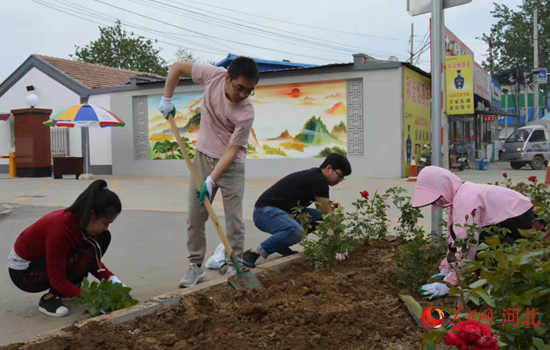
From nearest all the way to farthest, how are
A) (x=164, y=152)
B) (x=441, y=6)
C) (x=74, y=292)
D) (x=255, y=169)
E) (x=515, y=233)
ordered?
(x=515, y=233)
(x=74, y=292)
(x=441, y=6)
(x=255, y=169)
(x=164, y=152)

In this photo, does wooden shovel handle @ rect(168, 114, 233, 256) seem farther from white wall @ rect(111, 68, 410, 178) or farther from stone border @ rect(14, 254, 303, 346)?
white wall @ rect(111, 68, 410, 178)

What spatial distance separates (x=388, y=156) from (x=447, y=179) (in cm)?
1373

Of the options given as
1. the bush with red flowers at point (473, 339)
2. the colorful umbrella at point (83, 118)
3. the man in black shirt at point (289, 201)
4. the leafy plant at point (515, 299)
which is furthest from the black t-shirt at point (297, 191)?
the colorful umbrella at point (83, 118)

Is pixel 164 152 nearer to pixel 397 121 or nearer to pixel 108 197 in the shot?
pixel 397 121

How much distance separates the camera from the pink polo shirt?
3975 millimetres

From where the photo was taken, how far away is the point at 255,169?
736 inches

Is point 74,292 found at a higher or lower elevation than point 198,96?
lower

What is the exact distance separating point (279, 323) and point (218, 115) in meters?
1.85

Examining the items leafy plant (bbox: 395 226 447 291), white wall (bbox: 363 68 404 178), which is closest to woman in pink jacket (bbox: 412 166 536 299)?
leafy plant (bbox: 395 226 447 291)

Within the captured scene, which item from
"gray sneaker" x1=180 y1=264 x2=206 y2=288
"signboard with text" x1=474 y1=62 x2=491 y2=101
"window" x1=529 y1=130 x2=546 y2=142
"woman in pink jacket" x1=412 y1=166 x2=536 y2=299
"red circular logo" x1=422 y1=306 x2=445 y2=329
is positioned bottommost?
"gray sneaker" x1=180 y1=264 x2=206 y2=288

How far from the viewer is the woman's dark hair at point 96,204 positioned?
3205 millimetres

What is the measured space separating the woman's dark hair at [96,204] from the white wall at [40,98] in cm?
2020

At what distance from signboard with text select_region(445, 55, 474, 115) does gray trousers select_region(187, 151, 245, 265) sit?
1350cm

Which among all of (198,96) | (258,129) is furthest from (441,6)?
(198,96)
